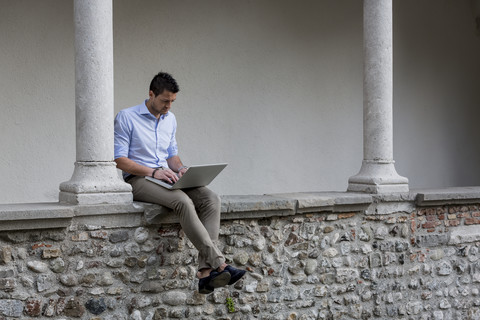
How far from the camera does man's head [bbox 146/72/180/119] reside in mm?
4629

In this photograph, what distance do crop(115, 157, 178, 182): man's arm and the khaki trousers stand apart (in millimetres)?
70

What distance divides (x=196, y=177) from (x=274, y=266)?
3.68ft

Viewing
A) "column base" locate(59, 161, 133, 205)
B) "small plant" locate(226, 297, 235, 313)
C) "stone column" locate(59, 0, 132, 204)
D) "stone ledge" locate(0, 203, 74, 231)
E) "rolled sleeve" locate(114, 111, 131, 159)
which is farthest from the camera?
"small plant" locate(226, 297, 235, 313)

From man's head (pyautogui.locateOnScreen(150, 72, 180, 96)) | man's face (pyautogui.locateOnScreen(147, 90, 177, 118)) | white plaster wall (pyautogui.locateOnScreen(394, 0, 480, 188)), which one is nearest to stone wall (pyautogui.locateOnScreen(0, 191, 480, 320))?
man's face (pyautogui.locateOnScreen(147, 90, 177, 118))

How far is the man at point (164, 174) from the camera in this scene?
432 centimetres

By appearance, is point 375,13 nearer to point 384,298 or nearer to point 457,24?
point 384,298

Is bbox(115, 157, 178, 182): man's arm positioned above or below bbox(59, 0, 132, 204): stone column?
below

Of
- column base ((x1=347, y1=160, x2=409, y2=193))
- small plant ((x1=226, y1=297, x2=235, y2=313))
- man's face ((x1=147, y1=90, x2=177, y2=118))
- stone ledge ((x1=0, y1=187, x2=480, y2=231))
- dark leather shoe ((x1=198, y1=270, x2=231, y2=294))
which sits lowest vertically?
small plant ((x1=226, y1=297, x2=235, y2=313))

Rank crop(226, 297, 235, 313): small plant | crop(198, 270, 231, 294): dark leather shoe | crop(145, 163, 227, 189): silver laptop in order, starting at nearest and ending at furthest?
1. crop(198, 270, 231, 294): dark leather shoe
2. crop(145, 163, 227, 189): silver laptop
3. crop(226, 297, 235, 313): small plant

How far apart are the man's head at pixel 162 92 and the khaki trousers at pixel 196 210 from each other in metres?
0.52

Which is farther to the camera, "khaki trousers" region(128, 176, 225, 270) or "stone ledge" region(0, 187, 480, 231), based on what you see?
"khaki trousers" region(128, 176, 225, 270)

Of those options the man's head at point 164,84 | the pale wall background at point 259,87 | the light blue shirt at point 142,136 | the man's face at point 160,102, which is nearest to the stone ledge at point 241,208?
the light blue shirt at point 142,136

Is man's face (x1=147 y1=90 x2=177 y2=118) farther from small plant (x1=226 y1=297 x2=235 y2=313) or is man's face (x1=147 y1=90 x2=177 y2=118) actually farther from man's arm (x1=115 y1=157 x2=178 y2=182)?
small plant (x1=226 y1=297 x2=235 y2=313)

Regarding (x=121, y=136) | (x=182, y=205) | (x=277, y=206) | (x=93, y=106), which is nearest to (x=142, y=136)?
(x=121, y=136)
